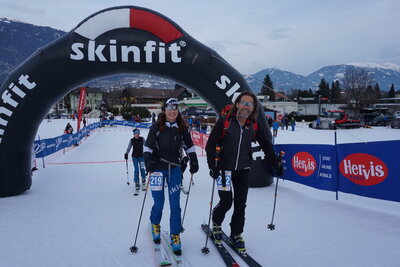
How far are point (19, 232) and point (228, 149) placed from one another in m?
3.65

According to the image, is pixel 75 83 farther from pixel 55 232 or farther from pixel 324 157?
pixel 324 157

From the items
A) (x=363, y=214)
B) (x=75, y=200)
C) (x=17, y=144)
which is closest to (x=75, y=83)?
(x=17, y=144)

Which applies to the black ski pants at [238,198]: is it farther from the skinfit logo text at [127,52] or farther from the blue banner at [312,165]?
the skinfit logo text at [127,52]

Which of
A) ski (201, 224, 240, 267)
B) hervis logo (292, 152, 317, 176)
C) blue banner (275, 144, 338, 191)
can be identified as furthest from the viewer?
hervis logo (292, 152, 317, 176)

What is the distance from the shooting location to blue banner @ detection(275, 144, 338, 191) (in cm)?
565

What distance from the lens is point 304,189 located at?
21.9 ft

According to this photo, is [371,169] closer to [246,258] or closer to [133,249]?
[246,258]

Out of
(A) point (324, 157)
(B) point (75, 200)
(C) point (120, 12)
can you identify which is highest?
(C) point (120, 12)

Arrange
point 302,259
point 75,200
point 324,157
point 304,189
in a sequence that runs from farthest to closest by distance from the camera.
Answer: point 304,189
point 75,200
point 324,157
point 302,259

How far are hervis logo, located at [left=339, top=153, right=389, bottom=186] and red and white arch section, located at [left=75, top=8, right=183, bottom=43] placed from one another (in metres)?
4.41

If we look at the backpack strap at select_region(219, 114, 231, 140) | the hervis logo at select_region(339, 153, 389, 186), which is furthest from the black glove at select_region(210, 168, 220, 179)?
the hervis logo at select_region(339, 153, 389, 186)

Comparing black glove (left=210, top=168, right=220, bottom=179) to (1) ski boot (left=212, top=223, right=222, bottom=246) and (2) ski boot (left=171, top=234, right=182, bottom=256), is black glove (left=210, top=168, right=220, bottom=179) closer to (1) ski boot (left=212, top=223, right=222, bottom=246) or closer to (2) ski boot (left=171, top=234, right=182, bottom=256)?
(1) ski boot (left=212, top=223, right=222, bottom=246)

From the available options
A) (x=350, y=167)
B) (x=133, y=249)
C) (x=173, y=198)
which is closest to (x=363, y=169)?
(x=350, y=167)

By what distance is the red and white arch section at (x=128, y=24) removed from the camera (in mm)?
5930
